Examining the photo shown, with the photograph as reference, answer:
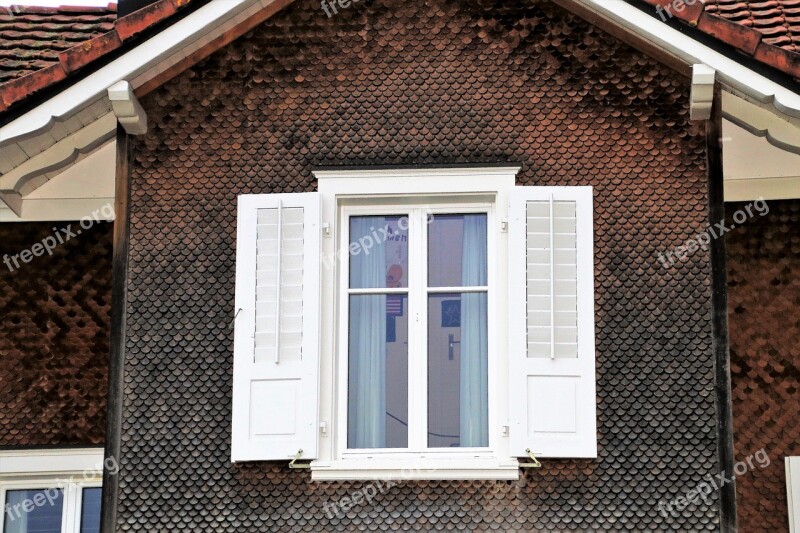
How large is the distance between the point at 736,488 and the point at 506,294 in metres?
2.34

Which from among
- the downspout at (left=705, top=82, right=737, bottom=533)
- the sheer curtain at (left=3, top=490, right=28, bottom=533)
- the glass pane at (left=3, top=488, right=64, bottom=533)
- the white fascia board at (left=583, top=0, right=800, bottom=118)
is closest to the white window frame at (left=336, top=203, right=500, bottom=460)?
the downspout at (left=705, top=82, right=737, bottom=533)

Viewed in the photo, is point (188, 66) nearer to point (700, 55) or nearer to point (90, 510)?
point (90, 510)

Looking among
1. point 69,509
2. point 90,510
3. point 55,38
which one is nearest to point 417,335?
point 90,510

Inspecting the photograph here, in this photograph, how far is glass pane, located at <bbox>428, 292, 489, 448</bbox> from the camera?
10.9m

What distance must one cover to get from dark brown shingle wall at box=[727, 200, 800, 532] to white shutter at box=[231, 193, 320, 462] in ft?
11.0

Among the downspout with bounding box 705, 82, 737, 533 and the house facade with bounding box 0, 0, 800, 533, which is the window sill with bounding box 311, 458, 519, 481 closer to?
the house facade with bounding box 0, 0, 800, 533

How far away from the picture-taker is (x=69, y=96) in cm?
1127

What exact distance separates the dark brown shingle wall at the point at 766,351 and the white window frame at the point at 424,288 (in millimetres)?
2093

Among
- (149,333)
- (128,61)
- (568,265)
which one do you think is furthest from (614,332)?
(128,61)

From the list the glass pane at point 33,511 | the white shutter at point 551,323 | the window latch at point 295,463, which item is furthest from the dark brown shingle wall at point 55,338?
the white shutter at point 551,323

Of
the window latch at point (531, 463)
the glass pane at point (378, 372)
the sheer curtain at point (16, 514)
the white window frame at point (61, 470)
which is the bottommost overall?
the sheer curtain at point (16, 514)

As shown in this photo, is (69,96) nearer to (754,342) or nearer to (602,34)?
(602,34)

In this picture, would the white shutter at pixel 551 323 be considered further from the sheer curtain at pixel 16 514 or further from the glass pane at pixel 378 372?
the sheer curtain at pixel 16 514

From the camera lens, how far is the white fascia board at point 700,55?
1077cm
